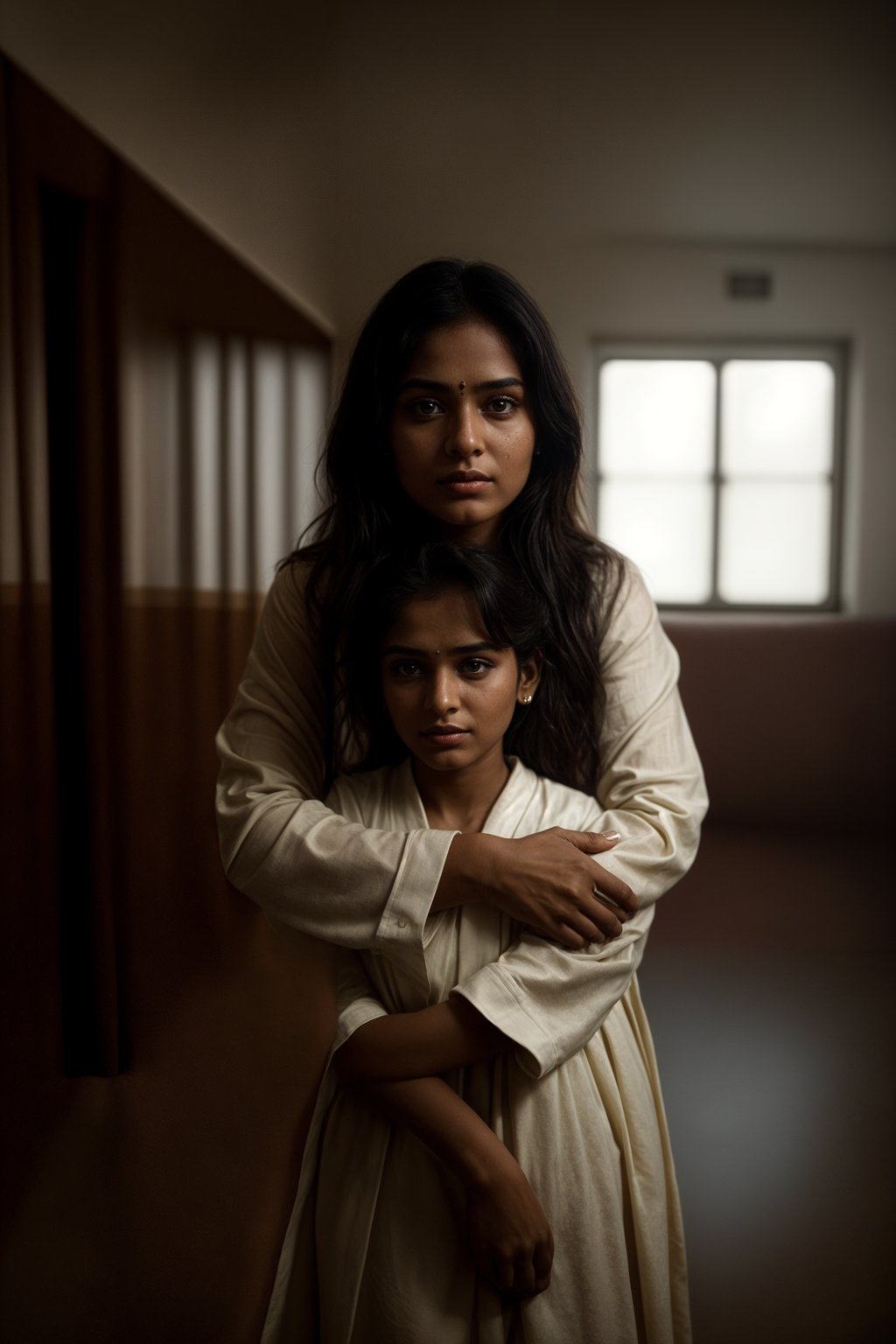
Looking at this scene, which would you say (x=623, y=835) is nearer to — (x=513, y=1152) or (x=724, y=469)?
(x=513, y=1152)

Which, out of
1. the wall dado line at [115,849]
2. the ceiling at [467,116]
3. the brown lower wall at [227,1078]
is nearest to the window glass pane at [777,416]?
the ceiling at [467,116]

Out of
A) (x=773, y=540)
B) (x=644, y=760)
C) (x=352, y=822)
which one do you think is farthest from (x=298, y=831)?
(x=773, y=540)

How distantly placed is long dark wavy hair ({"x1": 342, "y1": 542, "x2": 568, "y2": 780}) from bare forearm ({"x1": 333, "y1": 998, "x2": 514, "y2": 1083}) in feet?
0.70

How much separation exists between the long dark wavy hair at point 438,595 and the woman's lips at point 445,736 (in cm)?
6

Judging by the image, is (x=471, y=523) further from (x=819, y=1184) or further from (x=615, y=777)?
(x=819, y=1184)

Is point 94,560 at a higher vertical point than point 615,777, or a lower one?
higher

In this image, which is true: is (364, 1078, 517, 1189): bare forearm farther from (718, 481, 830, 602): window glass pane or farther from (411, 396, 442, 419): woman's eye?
(718, 481, 830, 602): window glass pane

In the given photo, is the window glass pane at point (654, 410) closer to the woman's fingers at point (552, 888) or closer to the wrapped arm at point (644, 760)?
the wrapped arm at point (644, 760)

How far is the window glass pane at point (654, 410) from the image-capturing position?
6.82 ft

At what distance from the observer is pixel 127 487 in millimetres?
1370

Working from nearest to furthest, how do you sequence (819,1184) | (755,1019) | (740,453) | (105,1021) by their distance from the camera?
(819,1184), (105,1021), (755,1019), (740,453)

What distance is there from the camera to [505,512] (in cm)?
76

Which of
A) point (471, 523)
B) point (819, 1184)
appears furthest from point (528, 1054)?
point (819, 1184)

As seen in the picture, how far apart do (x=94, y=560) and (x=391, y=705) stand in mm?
698
